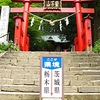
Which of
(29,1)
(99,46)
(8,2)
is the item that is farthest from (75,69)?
(8,2)

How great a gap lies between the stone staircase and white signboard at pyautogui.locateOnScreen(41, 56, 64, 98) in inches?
7.9

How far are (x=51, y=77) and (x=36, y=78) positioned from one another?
7.51 ft

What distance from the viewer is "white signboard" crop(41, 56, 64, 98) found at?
160 inches

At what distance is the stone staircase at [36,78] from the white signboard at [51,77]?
200mm

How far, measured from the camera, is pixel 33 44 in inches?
838

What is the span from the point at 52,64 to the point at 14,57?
5.05m

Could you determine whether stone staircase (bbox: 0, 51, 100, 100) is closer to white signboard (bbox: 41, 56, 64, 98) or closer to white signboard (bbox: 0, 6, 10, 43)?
white signboard (bbox: 41, 56, 64, 98)

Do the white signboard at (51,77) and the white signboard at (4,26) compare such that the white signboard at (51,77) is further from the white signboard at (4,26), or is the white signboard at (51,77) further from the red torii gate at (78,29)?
the red torii gate at (78,29)

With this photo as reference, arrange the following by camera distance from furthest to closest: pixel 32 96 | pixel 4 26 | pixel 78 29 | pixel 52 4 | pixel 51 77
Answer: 1. pixel 52 4
2. pixel 78 29
3. pixel 4 26
4. pixel 32 96
5. pixel 51 77

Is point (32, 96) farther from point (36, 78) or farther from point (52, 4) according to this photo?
point (52, 4)

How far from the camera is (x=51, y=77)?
4129mm

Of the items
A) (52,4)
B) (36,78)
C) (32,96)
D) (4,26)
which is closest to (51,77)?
(32,96)

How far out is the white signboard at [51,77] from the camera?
407 cm

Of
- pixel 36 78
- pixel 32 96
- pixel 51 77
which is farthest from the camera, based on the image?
pixel 36 78
